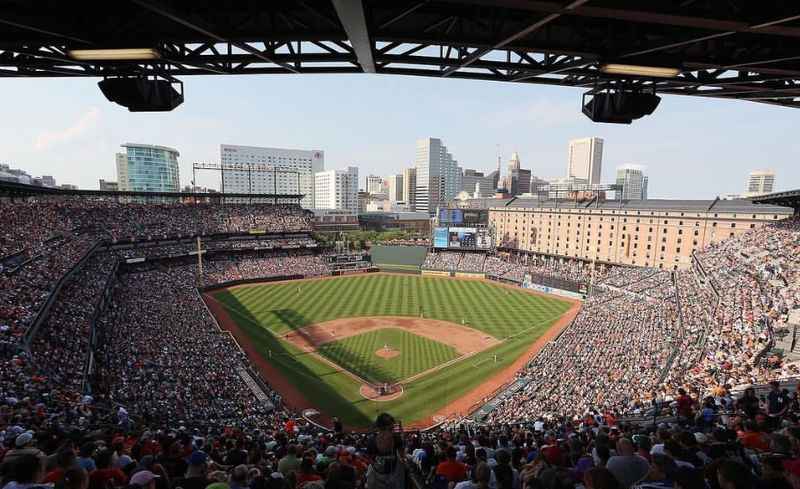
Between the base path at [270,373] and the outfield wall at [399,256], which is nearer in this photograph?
the base path at [270,373]

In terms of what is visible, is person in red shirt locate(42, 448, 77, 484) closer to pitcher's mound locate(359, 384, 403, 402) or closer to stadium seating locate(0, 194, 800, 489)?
stadium seating locate(0, 194, 800, 489)

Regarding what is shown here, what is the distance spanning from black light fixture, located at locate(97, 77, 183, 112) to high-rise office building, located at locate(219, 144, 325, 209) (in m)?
144

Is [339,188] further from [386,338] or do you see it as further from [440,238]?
[386,338]

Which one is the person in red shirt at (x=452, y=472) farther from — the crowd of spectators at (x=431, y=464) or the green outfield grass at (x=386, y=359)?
the green outfield grass at (x=386, y=359)

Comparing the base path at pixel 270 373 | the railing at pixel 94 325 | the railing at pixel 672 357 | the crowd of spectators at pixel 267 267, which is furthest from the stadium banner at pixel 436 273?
the railing at pixel 94 325

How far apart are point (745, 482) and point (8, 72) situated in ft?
42.8

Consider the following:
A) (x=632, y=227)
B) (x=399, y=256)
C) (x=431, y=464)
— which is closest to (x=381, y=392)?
(x=431, y=464)

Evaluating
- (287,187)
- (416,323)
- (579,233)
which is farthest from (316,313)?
(287,187)

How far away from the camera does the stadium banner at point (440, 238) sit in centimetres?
6681

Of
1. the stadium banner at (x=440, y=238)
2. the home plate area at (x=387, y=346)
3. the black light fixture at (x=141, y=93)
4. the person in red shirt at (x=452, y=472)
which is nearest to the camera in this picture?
the person in red shirt at (x=452, y=472)

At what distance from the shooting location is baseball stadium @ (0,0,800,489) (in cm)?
577

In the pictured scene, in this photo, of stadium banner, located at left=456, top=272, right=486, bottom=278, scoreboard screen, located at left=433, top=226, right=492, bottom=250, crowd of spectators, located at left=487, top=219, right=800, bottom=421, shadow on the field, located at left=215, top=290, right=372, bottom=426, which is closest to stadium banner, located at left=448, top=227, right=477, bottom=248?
scoreboard screen, located at left=433, top=226, right=492, bottom=250

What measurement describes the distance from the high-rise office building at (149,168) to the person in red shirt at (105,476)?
15348 centimetres

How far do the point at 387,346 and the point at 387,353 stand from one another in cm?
148
